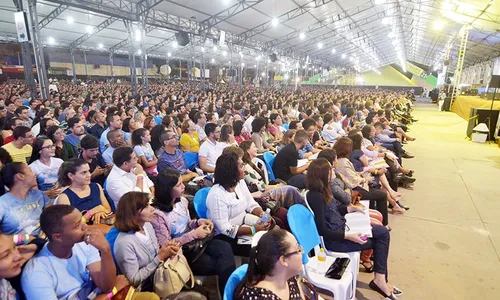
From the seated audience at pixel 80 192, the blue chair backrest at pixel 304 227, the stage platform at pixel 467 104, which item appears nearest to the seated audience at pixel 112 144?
the seated audience at pixel 80 192

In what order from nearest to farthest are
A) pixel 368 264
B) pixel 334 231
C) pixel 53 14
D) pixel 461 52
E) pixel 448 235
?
pixel 334 231, pixel 368 264, pixel 448 235, pixel 53 14, pixel 461 52

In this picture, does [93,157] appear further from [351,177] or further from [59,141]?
[351,177]

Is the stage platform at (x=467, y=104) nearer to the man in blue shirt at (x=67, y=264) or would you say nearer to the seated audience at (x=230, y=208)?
the seated audience at (x=230, y=208)

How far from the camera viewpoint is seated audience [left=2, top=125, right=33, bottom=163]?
360 centimetres

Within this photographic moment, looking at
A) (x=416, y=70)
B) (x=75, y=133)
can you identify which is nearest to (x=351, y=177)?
(x=75, y=133)

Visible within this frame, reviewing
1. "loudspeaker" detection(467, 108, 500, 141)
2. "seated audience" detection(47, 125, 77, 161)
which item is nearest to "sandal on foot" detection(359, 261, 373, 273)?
"seated audience" detection(47, 125, 77, 161)

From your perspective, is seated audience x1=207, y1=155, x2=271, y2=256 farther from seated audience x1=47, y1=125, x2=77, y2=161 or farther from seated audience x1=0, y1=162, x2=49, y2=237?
seated audience x1=47, y1=125, x2=77, y2=161

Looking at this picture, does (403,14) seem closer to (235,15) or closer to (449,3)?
(449,3)

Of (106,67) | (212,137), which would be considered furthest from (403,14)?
(106,67)

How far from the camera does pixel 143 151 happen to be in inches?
160

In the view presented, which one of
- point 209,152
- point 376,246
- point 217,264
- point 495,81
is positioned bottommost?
point 376,246

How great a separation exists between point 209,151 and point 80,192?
196cm

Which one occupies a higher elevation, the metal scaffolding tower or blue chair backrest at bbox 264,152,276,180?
the metal scaffolding tower

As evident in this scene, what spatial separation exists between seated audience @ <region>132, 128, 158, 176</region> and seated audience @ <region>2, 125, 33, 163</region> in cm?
118
